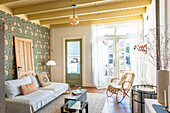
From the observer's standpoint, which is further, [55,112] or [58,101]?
[58,101]

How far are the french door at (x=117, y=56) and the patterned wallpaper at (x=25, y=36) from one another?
9.78ft

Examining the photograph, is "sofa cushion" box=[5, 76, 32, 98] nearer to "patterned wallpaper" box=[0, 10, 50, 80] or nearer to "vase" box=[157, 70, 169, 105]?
"patterned wallpaper" box=[0, 10, 50, 80]

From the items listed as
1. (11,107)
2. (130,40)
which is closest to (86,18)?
(130,40)

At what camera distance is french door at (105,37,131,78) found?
16.4 feet

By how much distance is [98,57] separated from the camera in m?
5.17

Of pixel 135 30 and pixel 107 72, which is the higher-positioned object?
pixel 135 30

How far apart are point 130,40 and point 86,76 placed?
8.32 feet

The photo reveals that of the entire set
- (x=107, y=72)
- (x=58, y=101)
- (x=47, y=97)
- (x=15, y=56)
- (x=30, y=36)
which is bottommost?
(x=58, y=101)

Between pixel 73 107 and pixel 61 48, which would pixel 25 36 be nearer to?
pixel 61 48

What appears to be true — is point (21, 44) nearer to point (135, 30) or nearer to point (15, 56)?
point (15, 56)

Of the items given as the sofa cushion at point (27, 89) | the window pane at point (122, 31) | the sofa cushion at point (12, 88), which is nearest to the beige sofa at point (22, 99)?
the sofa cushion at point (12, 88)

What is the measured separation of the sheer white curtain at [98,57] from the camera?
5141 millimetres

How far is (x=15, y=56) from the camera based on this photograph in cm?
391

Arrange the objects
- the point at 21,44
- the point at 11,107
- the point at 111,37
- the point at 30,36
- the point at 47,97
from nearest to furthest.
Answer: the point at 11,107 → the point at 47,97 → the point at 21,44 → the point at 30,36 → the point at 111,37
